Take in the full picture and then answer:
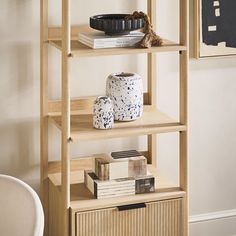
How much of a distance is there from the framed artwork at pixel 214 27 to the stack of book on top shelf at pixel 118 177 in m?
0.66

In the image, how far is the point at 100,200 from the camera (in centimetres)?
251

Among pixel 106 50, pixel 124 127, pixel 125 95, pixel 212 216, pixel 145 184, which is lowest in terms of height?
pixel 212 216

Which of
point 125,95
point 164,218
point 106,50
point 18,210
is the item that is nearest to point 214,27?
point 125,95

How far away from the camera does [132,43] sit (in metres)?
2.45

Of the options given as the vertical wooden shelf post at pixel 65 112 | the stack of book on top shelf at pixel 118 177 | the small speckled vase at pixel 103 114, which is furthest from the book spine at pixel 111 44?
the stack of book on top shelf at pixel 118 177

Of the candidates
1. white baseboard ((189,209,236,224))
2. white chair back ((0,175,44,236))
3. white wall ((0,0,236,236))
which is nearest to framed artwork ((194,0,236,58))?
white wall ((0,0,236,236))

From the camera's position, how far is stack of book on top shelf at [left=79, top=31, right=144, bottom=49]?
2398 millimetres

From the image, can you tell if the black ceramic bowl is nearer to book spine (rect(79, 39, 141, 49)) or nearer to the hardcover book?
book spine (rect(79, 39, 141, 49))

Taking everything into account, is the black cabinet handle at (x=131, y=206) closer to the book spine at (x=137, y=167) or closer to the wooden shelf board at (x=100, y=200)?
the wooden shelf board at (x=100, y=200)

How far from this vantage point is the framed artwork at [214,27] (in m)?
2.93

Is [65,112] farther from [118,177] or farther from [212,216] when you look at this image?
[212,216]

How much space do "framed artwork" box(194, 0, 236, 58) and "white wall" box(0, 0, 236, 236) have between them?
6 centimetres

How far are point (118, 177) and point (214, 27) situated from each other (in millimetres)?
873

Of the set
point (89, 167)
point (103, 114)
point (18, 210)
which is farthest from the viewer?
point (89, 167)
